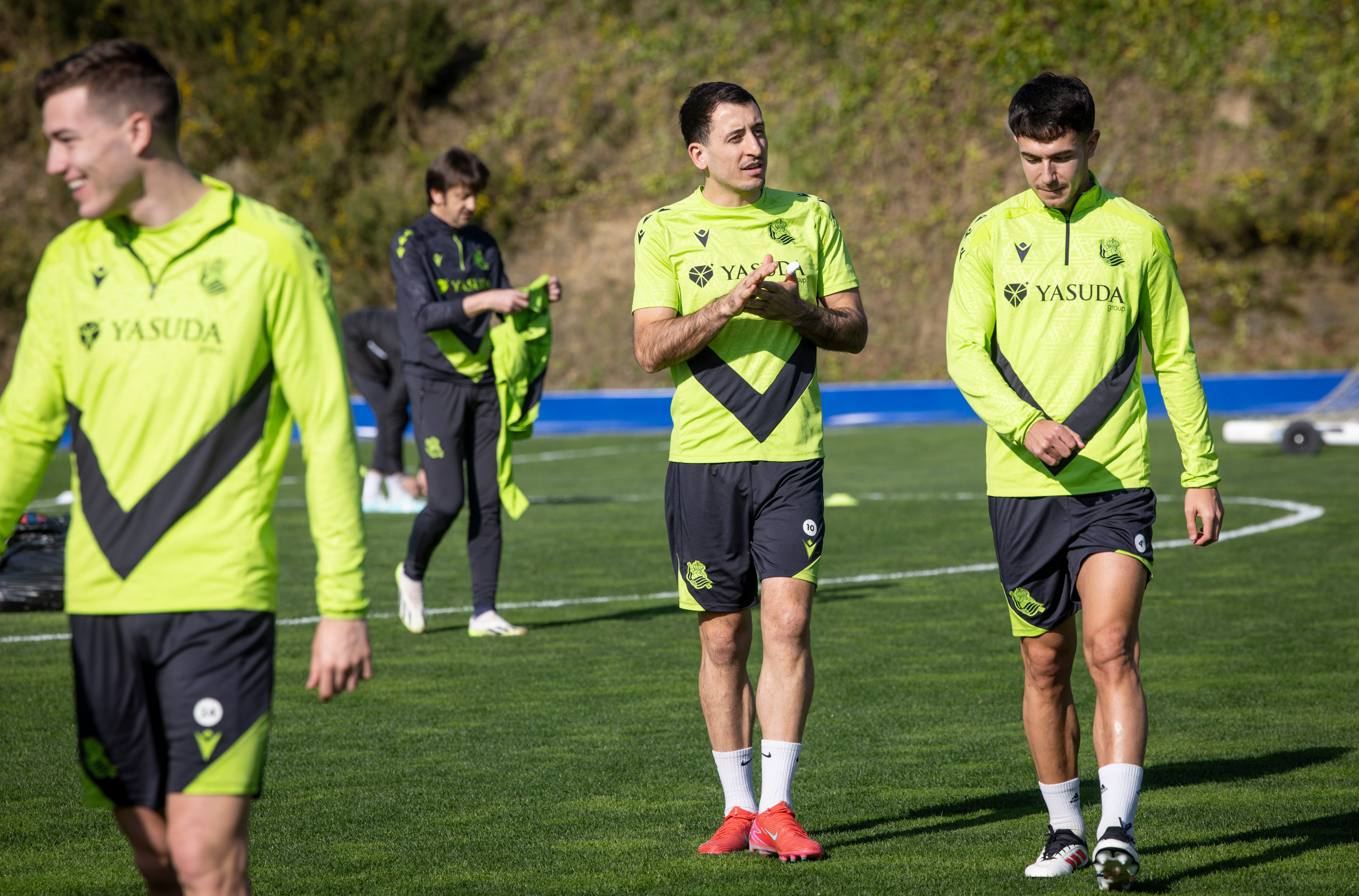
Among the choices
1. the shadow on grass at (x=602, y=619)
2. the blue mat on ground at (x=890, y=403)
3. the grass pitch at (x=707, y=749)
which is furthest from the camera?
the blue mat on ground at (x=890, y=403)

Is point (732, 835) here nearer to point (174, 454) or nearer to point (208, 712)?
point (208, 712)

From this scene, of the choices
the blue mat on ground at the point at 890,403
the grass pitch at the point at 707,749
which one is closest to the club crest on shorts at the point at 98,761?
the grass pitch at the point at 707,749

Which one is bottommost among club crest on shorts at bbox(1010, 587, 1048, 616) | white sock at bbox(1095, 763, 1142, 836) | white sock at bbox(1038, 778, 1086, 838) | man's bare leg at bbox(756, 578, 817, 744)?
white sock at bbox(1038, 778, 1086, 838)

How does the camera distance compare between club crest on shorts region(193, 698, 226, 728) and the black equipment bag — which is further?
the black equipment bag

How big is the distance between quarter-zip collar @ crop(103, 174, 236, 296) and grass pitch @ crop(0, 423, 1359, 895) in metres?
1.88

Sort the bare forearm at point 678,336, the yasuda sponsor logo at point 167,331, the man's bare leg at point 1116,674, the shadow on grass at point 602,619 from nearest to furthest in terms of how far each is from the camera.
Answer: the yasuda sponsor logo at point 167,331, the man's bare leg at point 1116,674, the bare forearm at point 678,336, the shadow on grass at point 602,619

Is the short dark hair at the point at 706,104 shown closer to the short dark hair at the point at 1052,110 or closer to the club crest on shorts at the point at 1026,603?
the short dark hair at the point at 1052,110

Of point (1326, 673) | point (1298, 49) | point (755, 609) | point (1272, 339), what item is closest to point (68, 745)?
point (755, 609)

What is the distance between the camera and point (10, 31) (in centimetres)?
3641

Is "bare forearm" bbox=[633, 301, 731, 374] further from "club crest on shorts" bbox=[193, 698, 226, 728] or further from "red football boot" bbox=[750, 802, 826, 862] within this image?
"club crest on shorts" bbox=[193, 698, 226, 728]

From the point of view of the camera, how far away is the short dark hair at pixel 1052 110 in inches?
156

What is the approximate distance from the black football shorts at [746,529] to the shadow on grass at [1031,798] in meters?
0.76

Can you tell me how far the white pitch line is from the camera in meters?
8.14

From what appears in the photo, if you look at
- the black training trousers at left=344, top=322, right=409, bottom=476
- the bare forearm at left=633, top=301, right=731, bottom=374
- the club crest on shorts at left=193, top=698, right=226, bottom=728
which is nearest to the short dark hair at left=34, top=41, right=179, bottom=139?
the club crest on shorts at left=193, top=698, right=226, bottom=728
